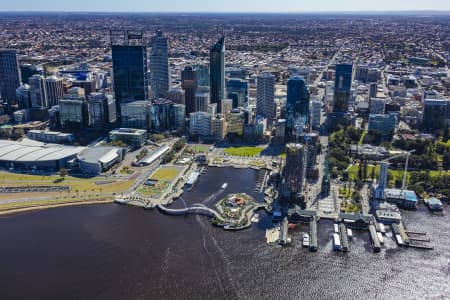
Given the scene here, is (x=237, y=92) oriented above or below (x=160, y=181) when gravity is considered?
above

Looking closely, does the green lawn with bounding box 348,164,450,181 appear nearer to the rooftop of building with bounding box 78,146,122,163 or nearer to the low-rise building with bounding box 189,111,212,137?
the low-rise building with bounding box 189,111,212,137

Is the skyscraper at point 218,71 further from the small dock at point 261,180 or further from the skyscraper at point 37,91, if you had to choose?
the skyscraper at point 37,91

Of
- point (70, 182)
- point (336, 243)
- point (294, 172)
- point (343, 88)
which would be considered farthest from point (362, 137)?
point (70, 182)

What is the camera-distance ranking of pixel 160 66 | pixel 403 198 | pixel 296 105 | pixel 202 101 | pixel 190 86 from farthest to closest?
1. pixel 160 66
2. pixel 190 86
3. pixel 202 101
4. pixel 296 105
5. pixel 403 198

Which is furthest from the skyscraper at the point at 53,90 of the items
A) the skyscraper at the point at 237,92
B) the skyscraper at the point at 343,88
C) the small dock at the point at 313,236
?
the small dock at the point at 313,236

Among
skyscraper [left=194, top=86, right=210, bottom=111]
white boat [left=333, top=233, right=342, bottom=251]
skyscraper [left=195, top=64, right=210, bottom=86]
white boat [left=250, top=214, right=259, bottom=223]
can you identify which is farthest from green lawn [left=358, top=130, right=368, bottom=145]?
white boat [left=333, top=233, right=342, bottom=251]

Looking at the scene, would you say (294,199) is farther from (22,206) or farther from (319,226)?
(22,206)

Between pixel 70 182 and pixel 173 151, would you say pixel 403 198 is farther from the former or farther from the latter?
pixel 70 182
